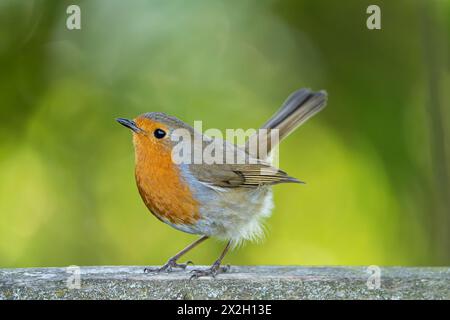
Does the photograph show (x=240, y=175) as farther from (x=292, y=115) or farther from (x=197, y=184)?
(x=292, y=115)

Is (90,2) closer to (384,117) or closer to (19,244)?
(19,244)

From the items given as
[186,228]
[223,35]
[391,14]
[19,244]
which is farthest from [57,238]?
[391,14]

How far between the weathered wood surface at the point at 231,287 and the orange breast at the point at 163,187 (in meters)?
1.14

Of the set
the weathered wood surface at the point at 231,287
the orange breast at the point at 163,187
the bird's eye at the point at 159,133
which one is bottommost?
the weathered wood surface at the point at 231,287

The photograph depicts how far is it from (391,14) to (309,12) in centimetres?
83

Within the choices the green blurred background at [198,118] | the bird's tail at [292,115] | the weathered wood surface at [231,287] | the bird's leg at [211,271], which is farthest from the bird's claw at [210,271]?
the green blurred background at [198,118]

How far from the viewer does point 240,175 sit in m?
5.26

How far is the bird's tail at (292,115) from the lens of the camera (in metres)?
5.88

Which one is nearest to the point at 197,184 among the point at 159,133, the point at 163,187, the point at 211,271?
the point at 163,187

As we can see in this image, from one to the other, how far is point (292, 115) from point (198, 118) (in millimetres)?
1132

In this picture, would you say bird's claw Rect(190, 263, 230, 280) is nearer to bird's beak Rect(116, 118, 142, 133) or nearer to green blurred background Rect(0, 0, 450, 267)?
bird's beak Rect(116, 118, 142, 133)

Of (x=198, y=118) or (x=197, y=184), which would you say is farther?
(x=198, y=118)

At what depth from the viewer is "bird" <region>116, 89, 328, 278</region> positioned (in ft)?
14.9

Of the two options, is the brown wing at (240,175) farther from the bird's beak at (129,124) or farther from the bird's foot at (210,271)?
the bird's foot at (210,271)
